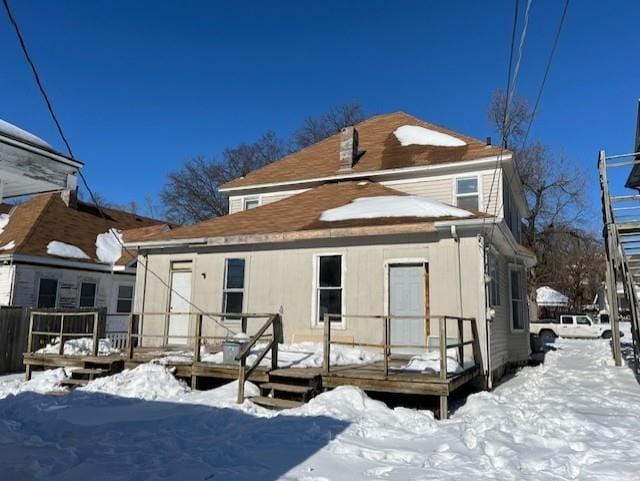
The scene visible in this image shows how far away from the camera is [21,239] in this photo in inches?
686

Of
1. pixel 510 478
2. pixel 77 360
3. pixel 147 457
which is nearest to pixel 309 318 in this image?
pixel 77 360

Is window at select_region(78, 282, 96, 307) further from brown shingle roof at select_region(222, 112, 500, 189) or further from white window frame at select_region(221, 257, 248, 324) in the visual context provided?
white window frame at select_region(221, 257, 248, 324)

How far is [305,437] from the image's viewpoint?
6.19 metres

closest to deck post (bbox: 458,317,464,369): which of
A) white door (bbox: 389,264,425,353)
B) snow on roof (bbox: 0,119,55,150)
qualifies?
white door (bbox: 389,264,425,353)

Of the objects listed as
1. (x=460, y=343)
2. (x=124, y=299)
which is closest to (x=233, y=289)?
(x=460, y=343)

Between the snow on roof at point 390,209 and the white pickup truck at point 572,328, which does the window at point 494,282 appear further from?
the white pickup truck at point 572,328

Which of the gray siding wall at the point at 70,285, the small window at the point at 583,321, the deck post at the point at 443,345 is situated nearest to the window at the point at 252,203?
the gray siding wall at the point at 70,285

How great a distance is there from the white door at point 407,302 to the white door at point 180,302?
5.62 m

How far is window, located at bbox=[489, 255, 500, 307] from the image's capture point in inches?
432

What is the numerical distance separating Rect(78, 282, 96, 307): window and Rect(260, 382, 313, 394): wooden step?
13062 mm

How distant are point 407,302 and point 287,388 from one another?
3.87 metres

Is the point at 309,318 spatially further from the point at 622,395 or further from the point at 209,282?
the point at 622,395

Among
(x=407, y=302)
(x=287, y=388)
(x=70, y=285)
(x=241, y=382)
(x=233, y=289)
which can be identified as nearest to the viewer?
(x=287, y=388)

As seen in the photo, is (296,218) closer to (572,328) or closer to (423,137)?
(423,137)
